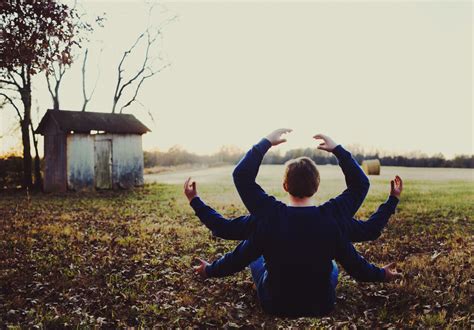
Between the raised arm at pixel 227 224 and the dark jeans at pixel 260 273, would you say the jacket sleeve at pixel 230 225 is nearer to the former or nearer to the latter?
the raised arm at pixel 227 224

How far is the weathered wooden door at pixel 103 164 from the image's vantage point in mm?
27203

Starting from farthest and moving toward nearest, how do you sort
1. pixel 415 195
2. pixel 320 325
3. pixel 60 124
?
pixel 60 124
pixel 415 195
pixel 320 325

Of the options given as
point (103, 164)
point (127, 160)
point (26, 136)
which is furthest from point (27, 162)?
point (127, 160)

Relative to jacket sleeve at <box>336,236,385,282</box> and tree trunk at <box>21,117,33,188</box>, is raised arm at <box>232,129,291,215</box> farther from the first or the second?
tree trunk at <box>21,117,33,188</box>

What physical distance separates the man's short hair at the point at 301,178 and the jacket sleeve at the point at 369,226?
0.46 m

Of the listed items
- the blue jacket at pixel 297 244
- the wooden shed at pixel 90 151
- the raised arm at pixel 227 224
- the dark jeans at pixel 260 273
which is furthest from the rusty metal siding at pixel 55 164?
the blue jacket at pixel 297 244

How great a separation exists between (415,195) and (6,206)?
17.4 metres

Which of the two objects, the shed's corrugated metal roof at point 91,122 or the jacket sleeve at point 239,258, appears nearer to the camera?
the jacket sleeve at point 239,258

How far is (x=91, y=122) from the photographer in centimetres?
2744

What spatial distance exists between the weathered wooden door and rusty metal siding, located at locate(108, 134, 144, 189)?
0.31 meters

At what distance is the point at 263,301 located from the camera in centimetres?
389

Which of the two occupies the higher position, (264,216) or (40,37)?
(40,37)

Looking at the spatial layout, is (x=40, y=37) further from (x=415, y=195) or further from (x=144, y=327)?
(x=415, y=195)

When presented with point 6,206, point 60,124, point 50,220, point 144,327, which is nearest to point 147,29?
point 60,124
